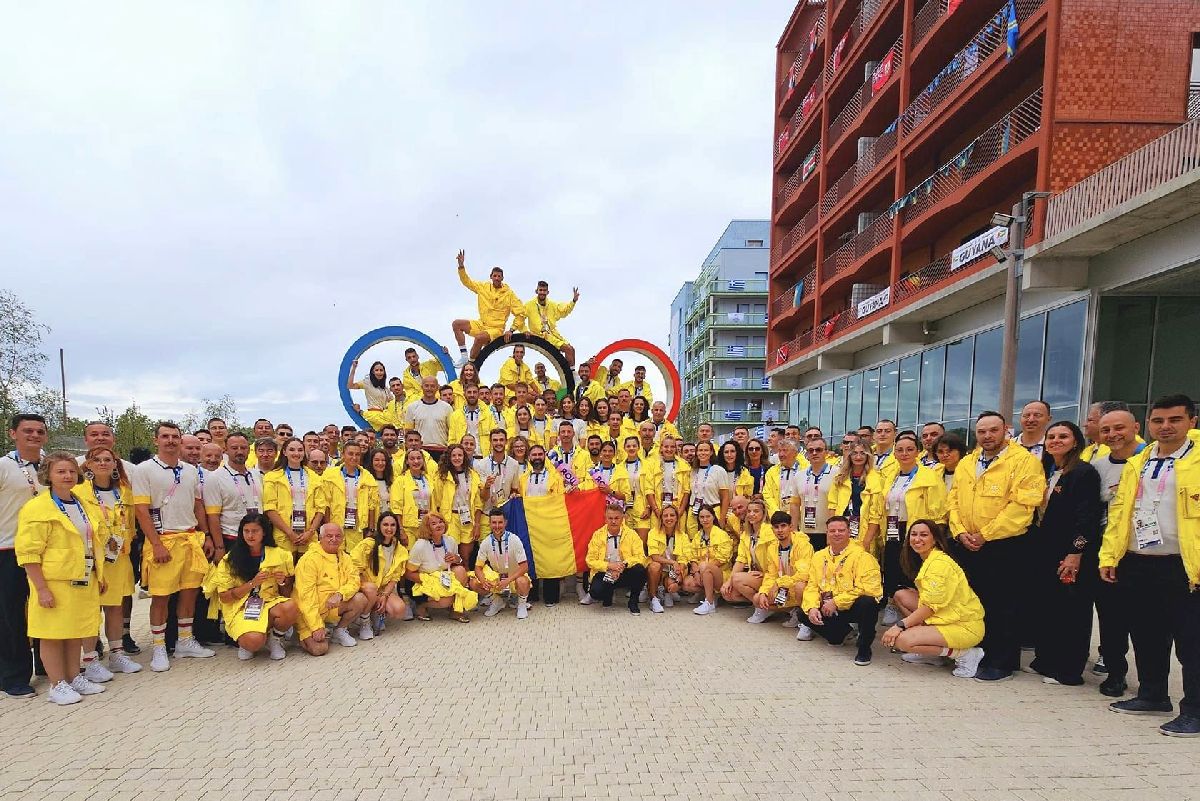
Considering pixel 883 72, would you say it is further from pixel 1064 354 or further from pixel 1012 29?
pixel 1064 354

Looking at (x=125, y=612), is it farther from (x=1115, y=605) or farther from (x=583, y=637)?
(x=1115, y=605)

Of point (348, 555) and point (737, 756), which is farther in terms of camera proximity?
point (348, 555)

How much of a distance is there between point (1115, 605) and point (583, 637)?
13.8 ft

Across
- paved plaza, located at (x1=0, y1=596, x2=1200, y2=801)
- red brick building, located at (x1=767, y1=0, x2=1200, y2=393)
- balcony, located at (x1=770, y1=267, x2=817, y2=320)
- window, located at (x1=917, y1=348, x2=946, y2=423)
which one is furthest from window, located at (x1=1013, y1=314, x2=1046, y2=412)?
balcony, located at (x1=770, y1=267, x2=817, y2=320)

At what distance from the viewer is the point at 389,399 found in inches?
372

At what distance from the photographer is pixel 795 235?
27219 mm

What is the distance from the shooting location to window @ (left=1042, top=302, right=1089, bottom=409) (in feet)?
38.9

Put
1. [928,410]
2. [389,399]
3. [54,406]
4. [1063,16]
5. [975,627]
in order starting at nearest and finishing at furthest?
[975,627]
[389,399]
[1063,16]
[928,410]
[54,406]

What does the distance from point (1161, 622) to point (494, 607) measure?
561 centimetres

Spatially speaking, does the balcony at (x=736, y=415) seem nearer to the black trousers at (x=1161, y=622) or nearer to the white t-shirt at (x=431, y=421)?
the white t-shirt at (x=431, y=421)

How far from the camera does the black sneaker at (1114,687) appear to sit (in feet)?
13.5

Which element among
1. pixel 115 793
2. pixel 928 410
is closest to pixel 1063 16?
pixel 928 410

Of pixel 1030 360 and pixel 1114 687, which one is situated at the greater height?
pixel 1030 360

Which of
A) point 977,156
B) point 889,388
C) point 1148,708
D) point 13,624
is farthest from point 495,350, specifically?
point 889,388
